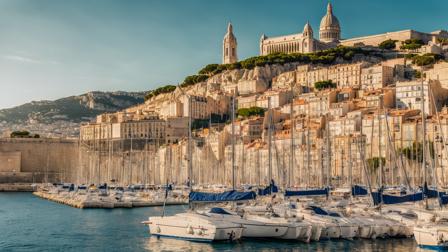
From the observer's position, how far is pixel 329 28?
315 ft

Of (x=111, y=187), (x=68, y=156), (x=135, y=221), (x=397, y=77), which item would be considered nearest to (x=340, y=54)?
(x=397, y=77)

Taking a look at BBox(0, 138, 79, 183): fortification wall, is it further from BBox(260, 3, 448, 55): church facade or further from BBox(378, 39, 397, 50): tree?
BBox(378, 39, 397, 50): tree

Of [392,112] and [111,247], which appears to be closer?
[111,247]

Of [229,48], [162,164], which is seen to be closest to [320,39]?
[229,48]

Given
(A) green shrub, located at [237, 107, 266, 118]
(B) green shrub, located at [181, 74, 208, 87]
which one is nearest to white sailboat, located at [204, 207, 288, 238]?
(A) green shrub, located at [237, 107, 266, 118]

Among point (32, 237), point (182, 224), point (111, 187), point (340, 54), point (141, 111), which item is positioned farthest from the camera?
point (141, 111)

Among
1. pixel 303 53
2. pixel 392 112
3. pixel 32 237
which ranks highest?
pixel 303 53

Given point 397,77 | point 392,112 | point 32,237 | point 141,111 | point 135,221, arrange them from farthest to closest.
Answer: point 141,111 < point 397,77 < point 392,112 < point 135,221 < point 32,237

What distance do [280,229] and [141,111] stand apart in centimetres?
6761

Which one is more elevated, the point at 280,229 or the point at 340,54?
the point at 340,54

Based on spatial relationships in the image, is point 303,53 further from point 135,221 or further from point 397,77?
point 135,221

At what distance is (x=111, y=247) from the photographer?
20.8 m

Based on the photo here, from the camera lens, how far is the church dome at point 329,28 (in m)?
95.6

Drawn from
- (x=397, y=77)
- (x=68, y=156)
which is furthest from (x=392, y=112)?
(x=68, y=156)
